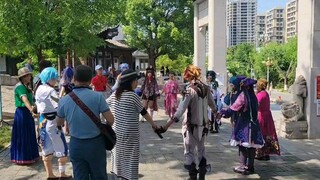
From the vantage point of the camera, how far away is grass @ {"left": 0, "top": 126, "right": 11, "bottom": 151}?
30.2 feet

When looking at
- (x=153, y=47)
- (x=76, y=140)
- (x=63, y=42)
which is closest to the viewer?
(x=76, y=140)

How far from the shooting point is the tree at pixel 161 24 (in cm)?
3219

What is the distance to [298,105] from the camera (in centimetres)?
1015

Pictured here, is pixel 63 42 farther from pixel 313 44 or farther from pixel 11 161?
pixel 313 44

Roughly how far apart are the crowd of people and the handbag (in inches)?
0.5

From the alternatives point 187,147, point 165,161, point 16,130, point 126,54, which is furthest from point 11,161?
point 126,54

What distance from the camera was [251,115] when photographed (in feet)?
21.2

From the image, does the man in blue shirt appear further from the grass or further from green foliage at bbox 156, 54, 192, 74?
green foliage at bbox 156, 54, 192, 74

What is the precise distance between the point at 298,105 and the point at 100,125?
7.30m

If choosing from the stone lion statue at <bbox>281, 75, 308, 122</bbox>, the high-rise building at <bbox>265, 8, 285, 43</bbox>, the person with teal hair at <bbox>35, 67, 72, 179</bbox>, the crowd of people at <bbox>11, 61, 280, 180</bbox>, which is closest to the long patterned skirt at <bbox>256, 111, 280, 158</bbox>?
the crowd of people at <bbox>11, 61, 280, 180</bbox>

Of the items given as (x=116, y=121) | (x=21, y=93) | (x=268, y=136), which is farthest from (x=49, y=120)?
(x=268, y=136)

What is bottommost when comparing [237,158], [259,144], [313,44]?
[237,158]

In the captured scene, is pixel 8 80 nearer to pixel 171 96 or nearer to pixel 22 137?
pixel 171 96

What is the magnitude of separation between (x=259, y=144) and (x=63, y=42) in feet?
29.6
